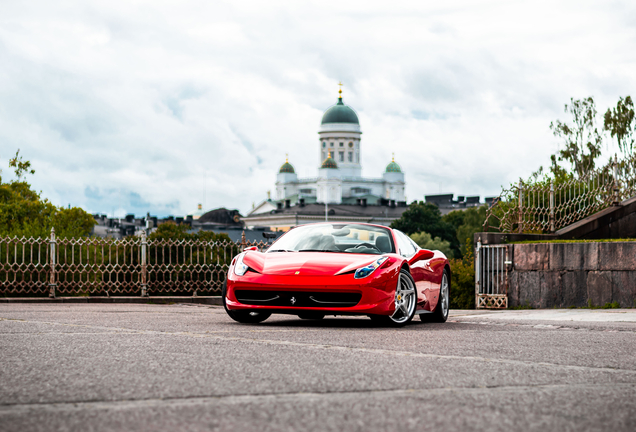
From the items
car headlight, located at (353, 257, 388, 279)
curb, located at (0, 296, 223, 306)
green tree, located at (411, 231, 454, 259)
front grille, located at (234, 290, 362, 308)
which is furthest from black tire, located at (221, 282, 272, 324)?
green tree, located at (411, 231, 454, 259)

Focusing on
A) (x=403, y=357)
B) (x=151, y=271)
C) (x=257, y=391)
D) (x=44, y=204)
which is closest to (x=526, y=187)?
(x=151, y=271)

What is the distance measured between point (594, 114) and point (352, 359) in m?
50.8

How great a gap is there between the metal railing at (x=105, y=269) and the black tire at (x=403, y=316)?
7.54 meters

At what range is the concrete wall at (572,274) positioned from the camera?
52.0ft

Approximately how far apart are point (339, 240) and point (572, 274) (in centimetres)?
785

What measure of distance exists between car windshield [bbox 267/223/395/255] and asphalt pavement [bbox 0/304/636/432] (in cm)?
156

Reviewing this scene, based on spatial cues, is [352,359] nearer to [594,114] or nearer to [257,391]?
[257,391]

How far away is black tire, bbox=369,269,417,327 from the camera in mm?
9406

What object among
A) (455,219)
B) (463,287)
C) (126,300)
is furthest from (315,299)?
(455,219)

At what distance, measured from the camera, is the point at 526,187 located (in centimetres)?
1952

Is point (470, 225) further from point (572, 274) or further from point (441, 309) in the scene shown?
point (441, 309)

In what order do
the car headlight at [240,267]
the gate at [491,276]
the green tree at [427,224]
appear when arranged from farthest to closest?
1. the green tree at [427,224]
2. the gate at [491,276]
3. the car headlight at [240,267]

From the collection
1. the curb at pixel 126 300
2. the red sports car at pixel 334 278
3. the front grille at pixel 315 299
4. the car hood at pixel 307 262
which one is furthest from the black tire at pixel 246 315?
the curb at pixel 126 300

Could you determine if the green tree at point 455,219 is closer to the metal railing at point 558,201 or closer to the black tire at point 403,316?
the metal railing at point 558,201
